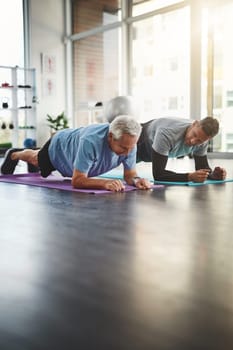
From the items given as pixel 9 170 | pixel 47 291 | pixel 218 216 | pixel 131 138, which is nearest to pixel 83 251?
pixel 47 291

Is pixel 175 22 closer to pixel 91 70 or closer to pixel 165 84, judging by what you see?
pixel 165 84

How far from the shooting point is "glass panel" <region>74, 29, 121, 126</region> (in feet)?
29.6

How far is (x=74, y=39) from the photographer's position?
979 centimetres

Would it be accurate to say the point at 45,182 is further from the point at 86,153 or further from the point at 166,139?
the point at 166,139

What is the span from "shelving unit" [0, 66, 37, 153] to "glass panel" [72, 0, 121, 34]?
153cm

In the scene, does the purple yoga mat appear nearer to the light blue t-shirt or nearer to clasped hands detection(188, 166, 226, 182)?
the light blue t-shirt

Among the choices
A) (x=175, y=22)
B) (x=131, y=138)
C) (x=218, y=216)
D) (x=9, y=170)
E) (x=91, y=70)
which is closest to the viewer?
(x=218, y=216)

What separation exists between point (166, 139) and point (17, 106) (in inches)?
251

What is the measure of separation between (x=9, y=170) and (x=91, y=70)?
229 inches

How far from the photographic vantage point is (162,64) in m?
8.09

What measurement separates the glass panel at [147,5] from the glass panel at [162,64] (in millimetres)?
169

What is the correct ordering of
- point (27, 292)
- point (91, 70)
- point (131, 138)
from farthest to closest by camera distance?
point (91, 70)
point (131, 138)
point (27, 292)

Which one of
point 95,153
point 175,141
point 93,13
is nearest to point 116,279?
point 95,153

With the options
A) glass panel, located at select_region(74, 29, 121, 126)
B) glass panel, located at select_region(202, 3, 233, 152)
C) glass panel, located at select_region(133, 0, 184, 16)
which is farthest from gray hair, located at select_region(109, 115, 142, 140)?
glass panel, located at select_region(74, 29, 121, 126)
